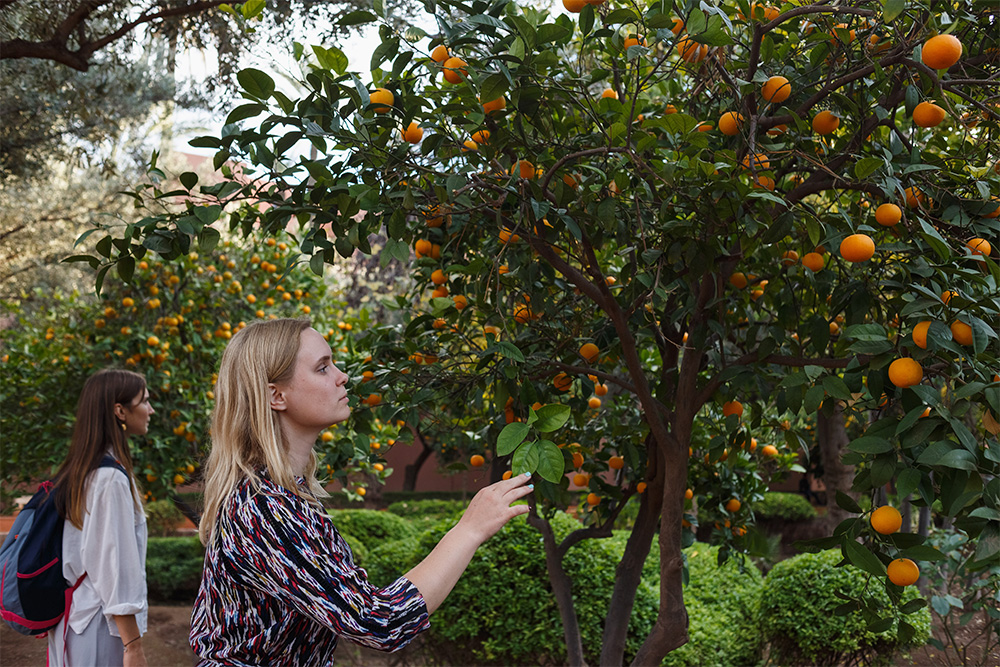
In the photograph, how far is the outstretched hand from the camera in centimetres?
138

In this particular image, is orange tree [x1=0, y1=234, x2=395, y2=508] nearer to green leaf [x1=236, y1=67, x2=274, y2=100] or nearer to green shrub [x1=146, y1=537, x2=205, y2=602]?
green shrub [x1=146, y1=537, x2=205, y2=602]

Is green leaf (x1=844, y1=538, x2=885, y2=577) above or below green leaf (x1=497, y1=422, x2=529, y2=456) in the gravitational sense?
below

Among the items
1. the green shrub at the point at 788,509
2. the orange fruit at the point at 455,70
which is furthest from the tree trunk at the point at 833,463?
the green shrub at the point at 788,509

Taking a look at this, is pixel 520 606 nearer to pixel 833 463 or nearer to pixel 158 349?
pixel 158 349

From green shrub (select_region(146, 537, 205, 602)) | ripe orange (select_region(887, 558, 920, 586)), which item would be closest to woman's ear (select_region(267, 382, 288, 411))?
ripe orange (select_region(887, 558, 920, 586))

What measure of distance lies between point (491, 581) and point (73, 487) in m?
2.53

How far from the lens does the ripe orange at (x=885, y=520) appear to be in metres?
1.46

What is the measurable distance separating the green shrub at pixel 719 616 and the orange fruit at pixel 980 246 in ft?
9.00

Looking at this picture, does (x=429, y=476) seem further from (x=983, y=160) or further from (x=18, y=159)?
(x=983, y=160)

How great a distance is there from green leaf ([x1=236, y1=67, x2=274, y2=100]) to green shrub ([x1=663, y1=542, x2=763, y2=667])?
3.40 metres

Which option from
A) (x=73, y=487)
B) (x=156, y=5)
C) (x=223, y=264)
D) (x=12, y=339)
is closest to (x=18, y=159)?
(x=12, y=339)

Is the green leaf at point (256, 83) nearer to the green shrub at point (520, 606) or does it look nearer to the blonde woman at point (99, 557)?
the blonde woman at point (99, 557)

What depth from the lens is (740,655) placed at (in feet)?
15.3

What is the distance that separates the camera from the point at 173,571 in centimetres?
782
